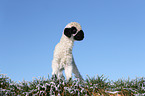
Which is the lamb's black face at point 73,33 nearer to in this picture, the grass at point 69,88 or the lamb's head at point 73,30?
the lamb's head at point 73,30

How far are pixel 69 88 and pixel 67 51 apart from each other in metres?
2.28

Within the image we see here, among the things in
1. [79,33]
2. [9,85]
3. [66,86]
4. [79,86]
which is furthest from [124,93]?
[9,85]

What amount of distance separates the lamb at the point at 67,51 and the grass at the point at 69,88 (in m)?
1.18

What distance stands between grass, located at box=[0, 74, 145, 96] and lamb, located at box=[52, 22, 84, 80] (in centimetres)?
118

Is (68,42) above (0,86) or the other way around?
above

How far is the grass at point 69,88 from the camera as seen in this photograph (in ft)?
21.2

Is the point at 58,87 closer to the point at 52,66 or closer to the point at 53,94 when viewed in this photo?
the point at 53,94

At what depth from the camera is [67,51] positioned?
839 centimetres

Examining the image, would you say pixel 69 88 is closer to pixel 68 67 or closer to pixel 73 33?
pixel 68 67

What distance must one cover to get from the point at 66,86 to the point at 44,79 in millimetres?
1014

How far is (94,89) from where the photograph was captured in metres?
6.84

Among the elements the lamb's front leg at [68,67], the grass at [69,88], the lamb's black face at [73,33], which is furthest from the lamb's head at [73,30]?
the grass at [69,88]

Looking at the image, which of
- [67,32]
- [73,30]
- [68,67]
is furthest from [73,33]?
[68,67]

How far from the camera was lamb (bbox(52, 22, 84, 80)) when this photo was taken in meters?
8.33
